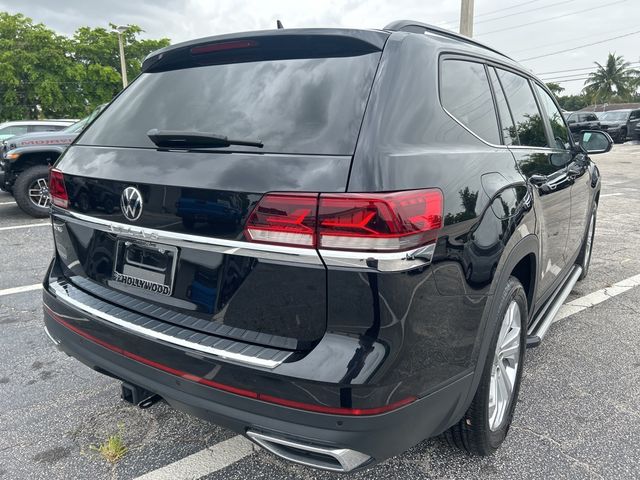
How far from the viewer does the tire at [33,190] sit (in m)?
7.54

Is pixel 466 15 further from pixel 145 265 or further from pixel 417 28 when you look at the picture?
pixel 145 265

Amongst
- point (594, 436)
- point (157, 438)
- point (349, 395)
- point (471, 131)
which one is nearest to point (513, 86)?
point (471, 131)

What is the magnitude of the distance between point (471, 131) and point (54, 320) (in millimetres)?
2000

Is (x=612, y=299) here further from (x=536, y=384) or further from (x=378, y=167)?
(x=378, y=167)

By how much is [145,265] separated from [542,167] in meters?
2.09

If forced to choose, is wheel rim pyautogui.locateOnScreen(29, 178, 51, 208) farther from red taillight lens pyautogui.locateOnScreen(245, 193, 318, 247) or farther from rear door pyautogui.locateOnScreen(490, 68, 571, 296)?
red taillight lens pyautogui.locateOnScreen(245, 193, 318, 247)

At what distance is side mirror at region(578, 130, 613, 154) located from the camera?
4.31m

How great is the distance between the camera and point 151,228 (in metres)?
1.80

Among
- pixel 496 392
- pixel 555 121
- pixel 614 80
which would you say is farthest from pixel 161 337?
pixel 614 80

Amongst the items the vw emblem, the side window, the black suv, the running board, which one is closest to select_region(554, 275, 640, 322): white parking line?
the running board

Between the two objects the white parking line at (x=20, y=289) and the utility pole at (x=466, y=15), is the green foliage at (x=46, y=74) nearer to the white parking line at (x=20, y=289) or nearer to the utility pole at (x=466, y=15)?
the utility pole at (x=466, y=15)

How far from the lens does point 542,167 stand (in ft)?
8.84

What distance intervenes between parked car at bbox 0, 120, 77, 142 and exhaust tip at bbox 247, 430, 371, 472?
10827 mm

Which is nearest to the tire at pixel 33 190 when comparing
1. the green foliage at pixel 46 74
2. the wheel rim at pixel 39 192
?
the wheel rim at pixel 39 192
